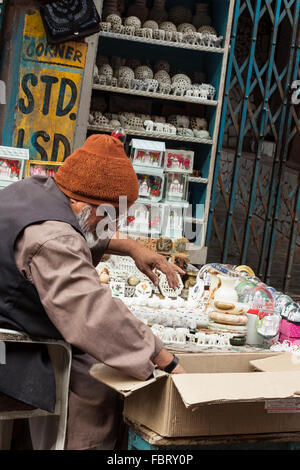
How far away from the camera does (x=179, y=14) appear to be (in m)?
5.02

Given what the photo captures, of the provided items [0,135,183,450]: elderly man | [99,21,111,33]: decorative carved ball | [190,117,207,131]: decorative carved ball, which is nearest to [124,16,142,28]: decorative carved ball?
[99,21,111,33]: decorative carved ball

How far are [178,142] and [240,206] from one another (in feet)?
14.9

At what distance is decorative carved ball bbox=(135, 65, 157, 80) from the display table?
325 centimetres

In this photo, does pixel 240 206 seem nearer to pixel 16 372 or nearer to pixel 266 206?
pixel 266 206

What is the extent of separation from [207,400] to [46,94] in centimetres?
302

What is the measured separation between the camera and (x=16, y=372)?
6.09ft

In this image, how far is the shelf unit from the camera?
15.2ft

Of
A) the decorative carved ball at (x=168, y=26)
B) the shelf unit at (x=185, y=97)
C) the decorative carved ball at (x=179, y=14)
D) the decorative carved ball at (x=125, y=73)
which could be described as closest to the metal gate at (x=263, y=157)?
the shelf unit at (x=185, y=97)

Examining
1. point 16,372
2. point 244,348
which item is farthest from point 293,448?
point 16,372

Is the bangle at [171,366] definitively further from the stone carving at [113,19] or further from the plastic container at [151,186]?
the stone carving at [113,19]

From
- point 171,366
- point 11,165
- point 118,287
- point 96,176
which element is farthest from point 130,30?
point 171,366

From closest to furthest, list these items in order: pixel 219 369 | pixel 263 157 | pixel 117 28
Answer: pixel 219 369 < pixel 117 28 < pixel 263 157

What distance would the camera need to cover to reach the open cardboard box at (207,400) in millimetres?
1736

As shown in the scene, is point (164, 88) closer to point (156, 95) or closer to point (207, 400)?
point (156, 95)
